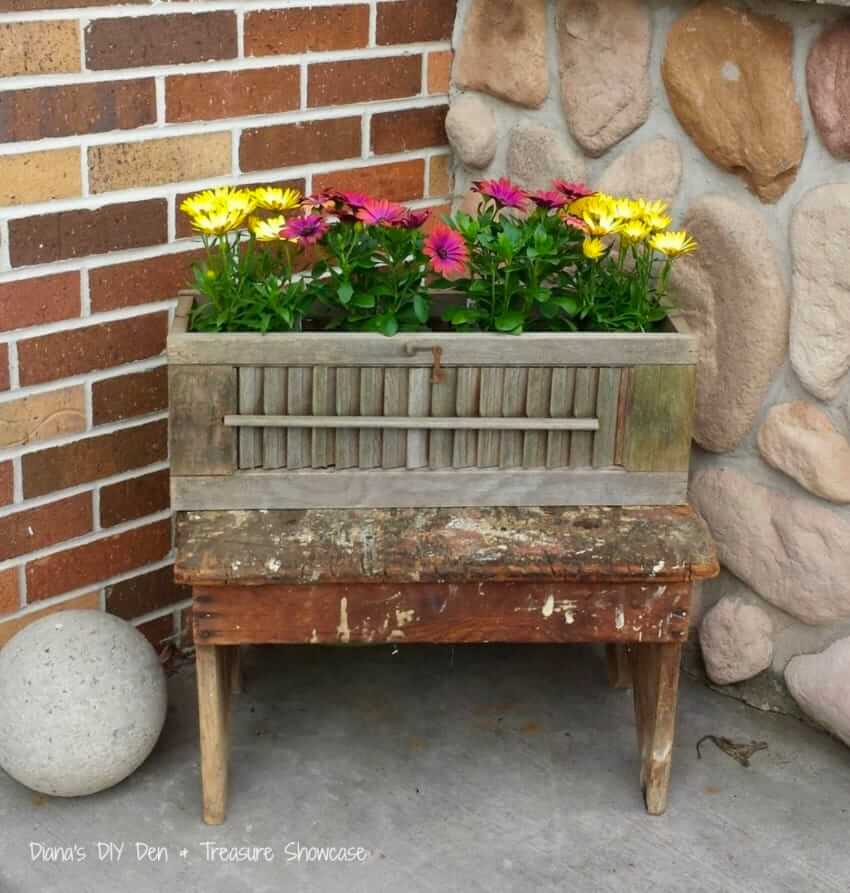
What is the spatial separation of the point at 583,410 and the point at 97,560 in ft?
2.93

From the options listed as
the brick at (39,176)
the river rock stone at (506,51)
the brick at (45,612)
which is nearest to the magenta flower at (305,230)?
the brick at (39,176)

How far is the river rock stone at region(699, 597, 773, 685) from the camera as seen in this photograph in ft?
8.13

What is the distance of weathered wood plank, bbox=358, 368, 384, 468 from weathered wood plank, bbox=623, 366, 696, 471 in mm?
357

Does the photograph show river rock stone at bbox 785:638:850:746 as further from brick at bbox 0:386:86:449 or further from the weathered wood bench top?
brick at bbox 0:386:86:449

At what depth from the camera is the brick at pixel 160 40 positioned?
7.23ft

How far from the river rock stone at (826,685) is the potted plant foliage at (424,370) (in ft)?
1.46

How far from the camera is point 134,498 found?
2.50 meters

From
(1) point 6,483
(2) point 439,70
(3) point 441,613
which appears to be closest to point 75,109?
(1) point 6,483

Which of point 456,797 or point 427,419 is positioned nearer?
point 427,419

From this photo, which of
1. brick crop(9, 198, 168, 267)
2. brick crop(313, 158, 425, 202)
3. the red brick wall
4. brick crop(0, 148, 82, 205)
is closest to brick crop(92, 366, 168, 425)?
the red brick wall

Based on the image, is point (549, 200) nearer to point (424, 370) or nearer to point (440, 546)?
point (424, 370)

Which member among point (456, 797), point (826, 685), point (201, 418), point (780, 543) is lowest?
point (456, 797)

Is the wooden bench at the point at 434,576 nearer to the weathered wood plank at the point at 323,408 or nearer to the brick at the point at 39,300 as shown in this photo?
the weathered wood plank at the point at 323,408

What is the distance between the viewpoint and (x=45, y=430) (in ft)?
7.71
